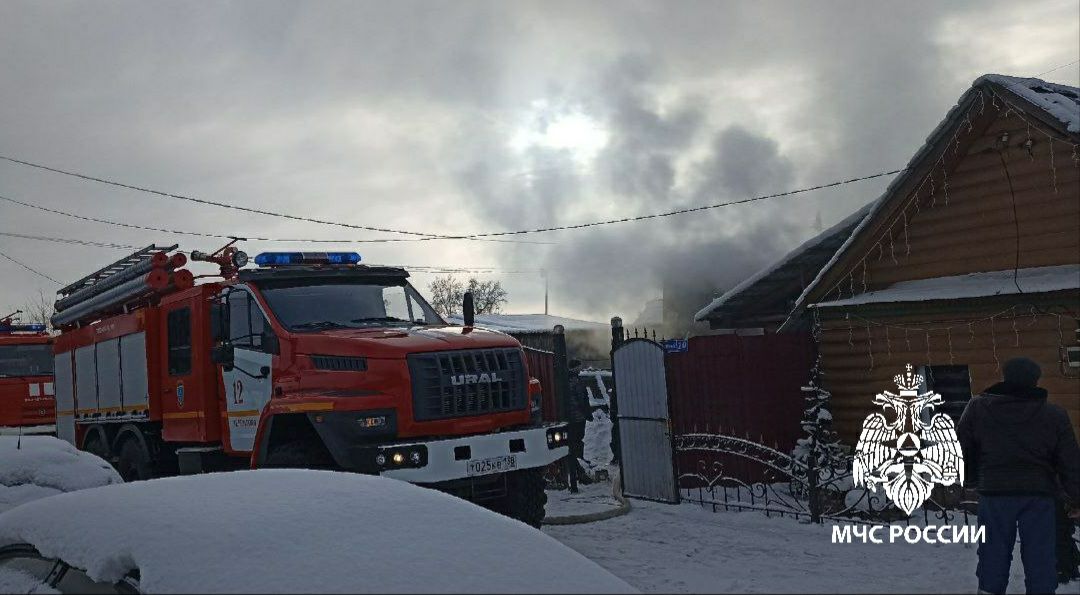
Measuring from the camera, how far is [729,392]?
1359 centimetres

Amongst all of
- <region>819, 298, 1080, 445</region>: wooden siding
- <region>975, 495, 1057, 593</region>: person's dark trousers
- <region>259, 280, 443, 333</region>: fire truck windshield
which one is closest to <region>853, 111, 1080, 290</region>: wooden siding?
<region>819, 298, 1080, 445</region>: wooden siding

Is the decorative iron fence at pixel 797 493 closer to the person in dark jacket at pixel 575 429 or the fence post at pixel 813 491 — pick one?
the fence post at pixel 813 491

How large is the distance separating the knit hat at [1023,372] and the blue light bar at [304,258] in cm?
728

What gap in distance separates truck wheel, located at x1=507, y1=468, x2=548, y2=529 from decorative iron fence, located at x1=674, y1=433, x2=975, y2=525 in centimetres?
255

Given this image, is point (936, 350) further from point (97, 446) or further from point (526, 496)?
point (97, 446)

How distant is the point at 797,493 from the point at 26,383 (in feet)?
54.1

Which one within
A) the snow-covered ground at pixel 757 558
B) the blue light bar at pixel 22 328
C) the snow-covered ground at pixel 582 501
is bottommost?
the snow-covered ground at pixel 757 558

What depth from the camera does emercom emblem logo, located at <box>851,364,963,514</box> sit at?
1070cm

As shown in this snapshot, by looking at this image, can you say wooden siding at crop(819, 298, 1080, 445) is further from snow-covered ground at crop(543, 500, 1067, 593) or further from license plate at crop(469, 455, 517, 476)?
license plate at crop(469, 455, 517, 476)

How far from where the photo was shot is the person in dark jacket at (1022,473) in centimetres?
639

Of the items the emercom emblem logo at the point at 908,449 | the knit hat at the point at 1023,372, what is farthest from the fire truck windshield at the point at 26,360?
the knit hat at the point at 1023,372

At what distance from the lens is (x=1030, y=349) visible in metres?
11.3

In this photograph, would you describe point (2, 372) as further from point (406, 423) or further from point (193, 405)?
point (406, 423)

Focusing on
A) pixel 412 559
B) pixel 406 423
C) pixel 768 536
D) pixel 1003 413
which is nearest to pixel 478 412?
pixel 406 423
